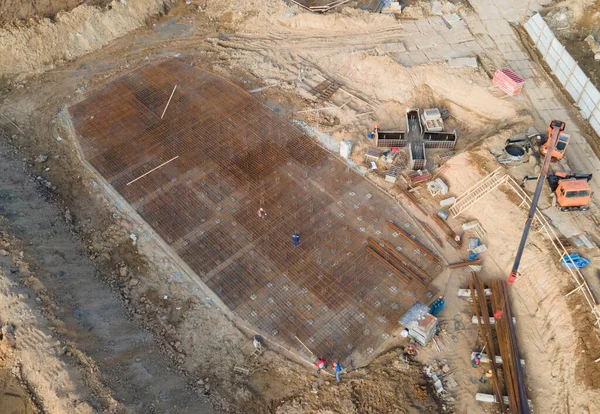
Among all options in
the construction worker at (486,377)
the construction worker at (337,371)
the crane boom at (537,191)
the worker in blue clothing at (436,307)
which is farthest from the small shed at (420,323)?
the crane boom at (537,191)

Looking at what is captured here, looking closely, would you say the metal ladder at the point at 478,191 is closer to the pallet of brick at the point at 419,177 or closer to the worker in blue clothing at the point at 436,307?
the pallet of brick at the point at 419,177

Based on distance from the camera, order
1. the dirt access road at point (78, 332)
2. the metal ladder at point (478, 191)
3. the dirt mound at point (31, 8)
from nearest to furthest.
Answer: the dirt access road at point (78, 332), the metal ladder at point (478, 191), the dirt mound at point (31, 8)

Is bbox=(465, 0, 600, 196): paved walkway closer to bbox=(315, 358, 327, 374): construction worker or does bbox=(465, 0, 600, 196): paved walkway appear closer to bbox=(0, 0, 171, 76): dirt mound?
bbox=(315, 358, 327, 374): construction worker

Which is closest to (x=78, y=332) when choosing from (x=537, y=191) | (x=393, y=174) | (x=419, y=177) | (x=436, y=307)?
(x=436, y=307)

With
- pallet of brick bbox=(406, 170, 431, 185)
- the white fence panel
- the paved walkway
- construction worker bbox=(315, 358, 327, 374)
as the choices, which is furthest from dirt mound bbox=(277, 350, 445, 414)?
the white fence panel

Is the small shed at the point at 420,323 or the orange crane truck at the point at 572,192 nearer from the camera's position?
the small shed at the point at 420,323

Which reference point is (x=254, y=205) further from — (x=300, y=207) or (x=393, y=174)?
(x=393, y=174)

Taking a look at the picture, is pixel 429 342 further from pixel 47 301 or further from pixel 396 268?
pixel 47 301

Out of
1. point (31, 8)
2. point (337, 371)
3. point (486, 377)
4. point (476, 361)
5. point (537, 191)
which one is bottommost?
point (337, 371)
